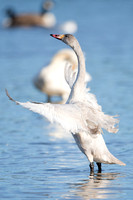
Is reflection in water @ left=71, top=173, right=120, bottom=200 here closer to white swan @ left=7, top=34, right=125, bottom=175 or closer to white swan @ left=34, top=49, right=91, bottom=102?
white swan @ left=7, top=34, right=125, bottom=175

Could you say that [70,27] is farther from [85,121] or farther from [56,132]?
[85,121]

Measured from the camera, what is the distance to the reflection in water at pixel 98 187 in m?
5.64

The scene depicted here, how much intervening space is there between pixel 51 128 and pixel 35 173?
290 cm

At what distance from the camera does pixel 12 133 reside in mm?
9000

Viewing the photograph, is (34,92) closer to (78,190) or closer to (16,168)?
(16,168)

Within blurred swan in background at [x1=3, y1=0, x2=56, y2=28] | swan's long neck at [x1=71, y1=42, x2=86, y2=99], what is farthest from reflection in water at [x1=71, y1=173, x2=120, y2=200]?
blurred swan in background at [x1=3, y1=0, x2=56, y2=28]

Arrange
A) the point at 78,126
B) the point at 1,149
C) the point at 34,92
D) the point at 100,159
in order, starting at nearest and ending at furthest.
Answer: the point at 78,126 → the point at 100,159 → the point at 1,149 → the point at 34,92

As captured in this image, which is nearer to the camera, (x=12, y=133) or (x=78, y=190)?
(x=78, y=190)

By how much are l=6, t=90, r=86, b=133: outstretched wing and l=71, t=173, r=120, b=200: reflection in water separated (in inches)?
26.2

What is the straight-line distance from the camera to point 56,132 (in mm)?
9102

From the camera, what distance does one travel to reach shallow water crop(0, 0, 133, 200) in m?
5.96

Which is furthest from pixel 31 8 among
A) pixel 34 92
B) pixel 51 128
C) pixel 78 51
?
pixel 78 51

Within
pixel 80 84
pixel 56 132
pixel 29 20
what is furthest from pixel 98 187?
pixel 29 20

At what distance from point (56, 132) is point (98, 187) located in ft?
10.6
